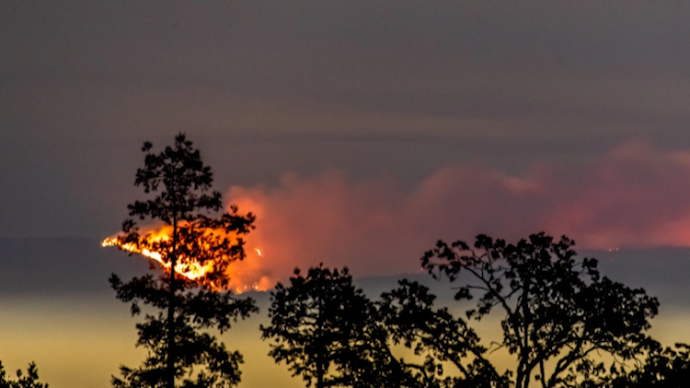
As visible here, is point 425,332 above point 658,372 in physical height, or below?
above

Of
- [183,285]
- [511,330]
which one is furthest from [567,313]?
[183,285]

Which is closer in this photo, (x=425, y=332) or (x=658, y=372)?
(x=658, y=372)

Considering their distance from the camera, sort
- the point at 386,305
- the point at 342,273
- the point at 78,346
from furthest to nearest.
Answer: the point at 78,346 < the point at 342,273 < the point at 386,305

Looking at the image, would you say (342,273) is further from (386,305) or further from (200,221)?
(200,221)

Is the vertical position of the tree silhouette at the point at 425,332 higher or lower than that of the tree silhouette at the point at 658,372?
higher

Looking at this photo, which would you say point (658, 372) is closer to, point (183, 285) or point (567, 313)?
point (567, 313)

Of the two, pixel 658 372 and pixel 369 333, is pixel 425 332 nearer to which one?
pixel 369 333

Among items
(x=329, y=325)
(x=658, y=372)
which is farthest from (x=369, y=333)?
(x=658, y=372)

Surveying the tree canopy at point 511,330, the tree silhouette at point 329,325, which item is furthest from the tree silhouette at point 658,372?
the tree silhouette at point 329,325

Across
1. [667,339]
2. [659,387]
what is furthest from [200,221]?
[667,339]

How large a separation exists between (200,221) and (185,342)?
15.2 ft

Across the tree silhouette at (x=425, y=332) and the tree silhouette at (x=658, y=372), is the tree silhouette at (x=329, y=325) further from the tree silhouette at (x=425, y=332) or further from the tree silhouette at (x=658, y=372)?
the tree silhouette at (x=658, y=372)

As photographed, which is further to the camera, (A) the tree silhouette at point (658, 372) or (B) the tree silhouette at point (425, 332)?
(B) the tree silhouette at point (425, 332)

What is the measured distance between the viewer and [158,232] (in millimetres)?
40625
